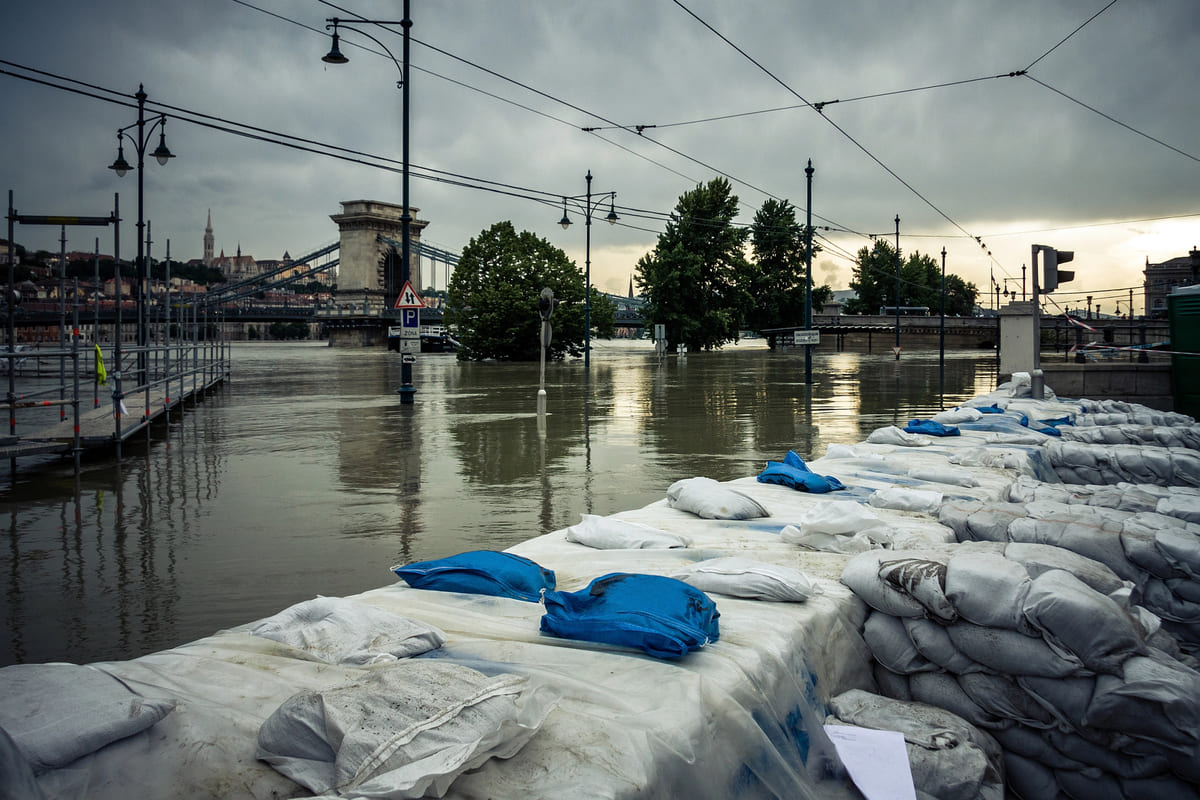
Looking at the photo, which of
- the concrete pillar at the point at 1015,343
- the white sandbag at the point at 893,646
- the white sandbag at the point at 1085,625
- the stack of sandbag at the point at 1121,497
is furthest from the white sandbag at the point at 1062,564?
the concrete pillar at the point at 1015,343

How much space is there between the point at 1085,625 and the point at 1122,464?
538 cm

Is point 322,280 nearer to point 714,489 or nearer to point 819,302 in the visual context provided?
point 819,302

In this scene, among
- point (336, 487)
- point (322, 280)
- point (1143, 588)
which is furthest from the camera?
point (322, 280)

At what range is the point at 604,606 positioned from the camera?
340 centimetres

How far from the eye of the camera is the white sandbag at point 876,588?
3.76 m

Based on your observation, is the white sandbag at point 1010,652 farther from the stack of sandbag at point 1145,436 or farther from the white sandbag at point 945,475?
the stack of sandbag at point 1145,436

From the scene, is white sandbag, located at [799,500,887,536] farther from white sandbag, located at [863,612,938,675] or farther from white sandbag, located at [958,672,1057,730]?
white sandbag, located at [958,672,1057,730]

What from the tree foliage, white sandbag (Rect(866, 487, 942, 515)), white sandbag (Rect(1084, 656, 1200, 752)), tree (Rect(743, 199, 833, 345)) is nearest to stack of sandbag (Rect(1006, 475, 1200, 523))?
white sandbag (Rect(866, 487, 942, 515))

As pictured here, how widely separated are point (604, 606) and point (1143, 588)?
10.2 feet

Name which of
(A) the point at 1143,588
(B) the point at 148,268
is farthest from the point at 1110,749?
(B) the point at 148,268

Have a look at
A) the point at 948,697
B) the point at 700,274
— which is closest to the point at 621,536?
the point at 948,697

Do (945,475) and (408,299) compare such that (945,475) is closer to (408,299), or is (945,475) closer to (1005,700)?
(1005,700)

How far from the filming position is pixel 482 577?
4.02m

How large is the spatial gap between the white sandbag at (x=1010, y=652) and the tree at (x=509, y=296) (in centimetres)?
4202
